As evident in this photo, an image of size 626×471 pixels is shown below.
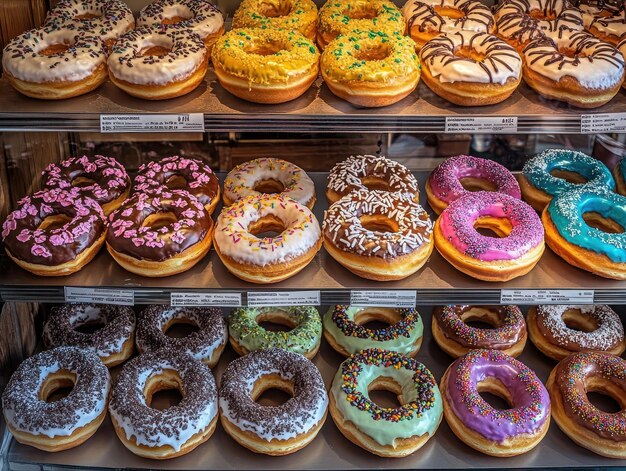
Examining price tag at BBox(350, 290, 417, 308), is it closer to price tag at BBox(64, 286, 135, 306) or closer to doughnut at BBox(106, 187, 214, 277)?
doughnut at BBox(106, 187, 214, 277)

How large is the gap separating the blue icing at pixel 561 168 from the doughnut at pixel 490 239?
36 cm

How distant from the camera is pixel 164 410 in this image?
2.59 m

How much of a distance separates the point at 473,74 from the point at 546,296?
907 mm

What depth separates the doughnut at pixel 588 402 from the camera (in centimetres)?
263

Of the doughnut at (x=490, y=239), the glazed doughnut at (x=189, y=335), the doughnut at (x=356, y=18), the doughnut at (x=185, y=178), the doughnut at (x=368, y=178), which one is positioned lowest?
the glazed doughnut at (x=189, y=335)

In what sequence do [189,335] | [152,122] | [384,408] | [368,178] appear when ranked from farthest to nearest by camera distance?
[368,178]
[189,335]
[384,408]
[152,122]

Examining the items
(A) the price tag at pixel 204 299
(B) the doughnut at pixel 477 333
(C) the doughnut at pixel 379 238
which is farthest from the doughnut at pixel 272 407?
(B) the doughnut at pixel 477 333

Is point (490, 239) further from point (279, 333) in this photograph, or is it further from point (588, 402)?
point (279, 333)

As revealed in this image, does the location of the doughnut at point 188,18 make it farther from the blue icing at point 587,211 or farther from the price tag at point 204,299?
the blue icing at point 587,211

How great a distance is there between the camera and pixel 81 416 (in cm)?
258

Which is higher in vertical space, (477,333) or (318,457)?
(477,333)

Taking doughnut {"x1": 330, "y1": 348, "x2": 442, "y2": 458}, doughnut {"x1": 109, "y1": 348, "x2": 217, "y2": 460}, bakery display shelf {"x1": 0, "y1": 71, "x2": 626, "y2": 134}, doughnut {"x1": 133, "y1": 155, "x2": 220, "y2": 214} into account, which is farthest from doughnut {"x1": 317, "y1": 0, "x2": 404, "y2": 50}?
doughnut {"x1": 109, "y1": 348, "x2": 217, "y2": 460}

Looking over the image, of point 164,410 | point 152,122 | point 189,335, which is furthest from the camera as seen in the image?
point 189,335

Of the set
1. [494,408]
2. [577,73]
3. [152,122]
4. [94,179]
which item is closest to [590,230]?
[577,73]
